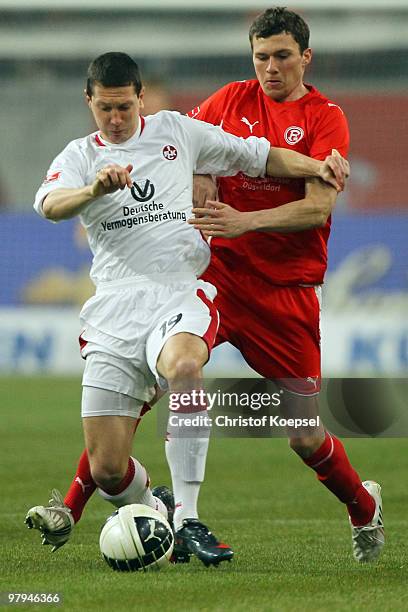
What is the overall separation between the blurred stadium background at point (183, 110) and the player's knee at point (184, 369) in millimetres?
14165

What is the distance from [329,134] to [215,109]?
0.69 m

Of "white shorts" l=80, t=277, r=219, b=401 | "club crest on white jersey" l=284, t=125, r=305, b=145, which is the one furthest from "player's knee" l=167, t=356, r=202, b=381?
"club crest on white jersey" l=284, t=125, r=305, b=145

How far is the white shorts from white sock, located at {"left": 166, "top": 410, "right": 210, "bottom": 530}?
0.38m

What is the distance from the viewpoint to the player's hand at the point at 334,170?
615 centimetres

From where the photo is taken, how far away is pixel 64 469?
403 inches

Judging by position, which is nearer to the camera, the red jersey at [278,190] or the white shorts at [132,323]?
the white shorts at [132,323]

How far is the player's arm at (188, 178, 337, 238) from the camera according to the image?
19.3 ft

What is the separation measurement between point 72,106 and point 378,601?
20461 mm

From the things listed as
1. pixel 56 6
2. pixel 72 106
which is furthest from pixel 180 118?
pixel 72 106

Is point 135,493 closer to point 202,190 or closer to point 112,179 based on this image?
point 202,190

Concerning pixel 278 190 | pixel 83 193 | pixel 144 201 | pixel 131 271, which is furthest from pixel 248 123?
pixel 83 193

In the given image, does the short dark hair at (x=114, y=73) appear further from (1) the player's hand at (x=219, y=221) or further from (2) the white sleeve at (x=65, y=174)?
(1) the player's hand at (x=219, y=221)

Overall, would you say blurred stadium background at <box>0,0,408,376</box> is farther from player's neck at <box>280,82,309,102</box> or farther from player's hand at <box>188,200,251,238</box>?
player's hand at <box>188,200,251,238</box>

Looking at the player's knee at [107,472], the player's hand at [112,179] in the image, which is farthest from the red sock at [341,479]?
→ the player's hand at [112,179]
